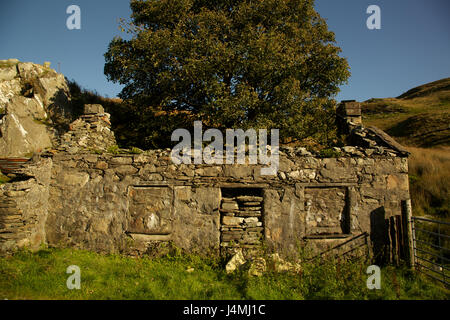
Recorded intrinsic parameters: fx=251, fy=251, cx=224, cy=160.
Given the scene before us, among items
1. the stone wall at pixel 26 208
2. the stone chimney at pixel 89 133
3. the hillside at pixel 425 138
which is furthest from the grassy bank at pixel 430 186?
the stone wall at pixel 26 208

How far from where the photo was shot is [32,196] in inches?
248

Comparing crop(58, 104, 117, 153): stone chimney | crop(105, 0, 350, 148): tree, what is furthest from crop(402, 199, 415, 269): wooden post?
crop(58, 104, 117, 153): stone chimney

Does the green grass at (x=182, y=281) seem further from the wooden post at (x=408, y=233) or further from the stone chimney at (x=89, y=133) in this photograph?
the stone chimney at (x=89, y=133)

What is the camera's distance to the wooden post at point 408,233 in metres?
5.82

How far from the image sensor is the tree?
9.27 metres

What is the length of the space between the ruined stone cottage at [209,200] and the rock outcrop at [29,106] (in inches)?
177

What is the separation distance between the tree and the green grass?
5.43 m

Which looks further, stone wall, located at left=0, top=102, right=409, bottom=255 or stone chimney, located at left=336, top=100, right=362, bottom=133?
stone chimney, located at left=336, top=100, right=362, bottom=133

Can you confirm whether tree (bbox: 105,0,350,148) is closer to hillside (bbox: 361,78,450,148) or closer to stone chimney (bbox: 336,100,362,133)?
stone chimney (bbox: 336,100,362,133)

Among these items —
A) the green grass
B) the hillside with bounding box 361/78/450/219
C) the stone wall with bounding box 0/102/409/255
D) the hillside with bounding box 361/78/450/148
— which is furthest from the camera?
the hillside with bounding box 361/78/450/148

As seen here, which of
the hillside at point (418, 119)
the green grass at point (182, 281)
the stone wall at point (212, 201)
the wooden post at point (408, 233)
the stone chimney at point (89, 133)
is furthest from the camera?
the hillside at point (418, 119)

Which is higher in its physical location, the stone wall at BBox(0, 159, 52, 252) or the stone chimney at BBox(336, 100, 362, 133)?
the stone chimney at BBox(336, 100, 362, 133)

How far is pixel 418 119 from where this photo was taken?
2598 centimetres
